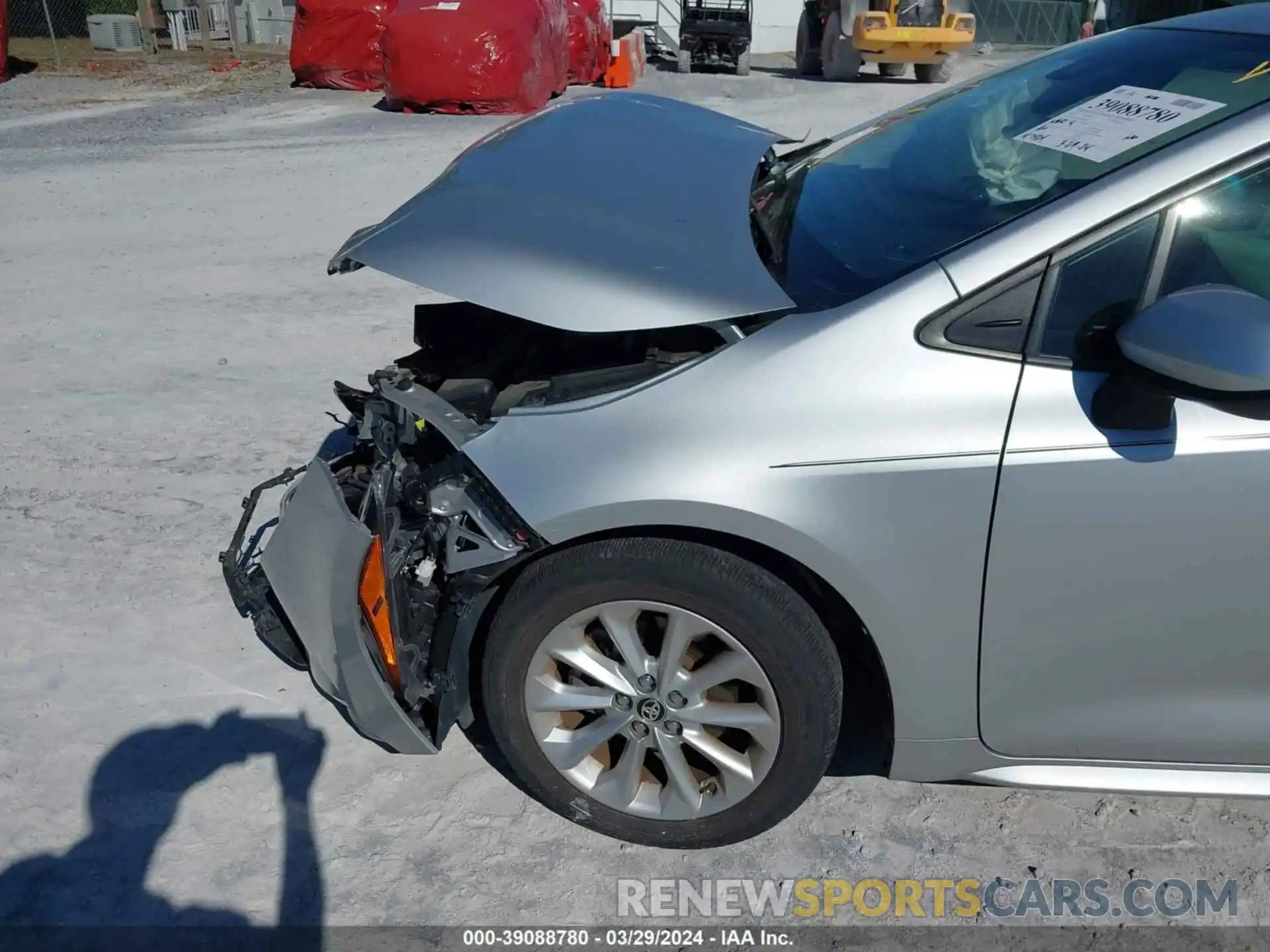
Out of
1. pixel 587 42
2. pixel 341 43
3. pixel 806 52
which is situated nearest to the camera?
pixel 341 43

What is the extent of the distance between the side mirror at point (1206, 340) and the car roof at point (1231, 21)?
102 centimetres

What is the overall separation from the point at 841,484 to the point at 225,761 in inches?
72.1

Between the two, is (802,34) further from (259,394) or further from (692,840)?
(692,840)

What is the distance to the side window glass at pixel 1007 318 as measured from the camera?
207 cm

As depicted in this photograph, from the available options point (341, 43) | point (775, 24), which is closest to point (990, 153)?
point (341, 43)

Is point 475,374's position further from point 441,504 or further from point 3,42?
point 3,42

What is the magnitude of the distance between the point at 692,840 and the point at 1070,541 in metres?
1.13

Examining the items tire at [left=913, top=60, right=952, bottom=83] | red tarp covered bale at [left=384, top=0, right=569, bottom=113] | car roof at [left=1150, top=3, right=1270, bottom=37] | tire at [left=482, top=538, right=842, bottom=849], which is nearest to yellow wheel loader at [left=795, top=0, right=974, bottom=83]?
tire at [left=913, top=60, right=952, bottom=83]

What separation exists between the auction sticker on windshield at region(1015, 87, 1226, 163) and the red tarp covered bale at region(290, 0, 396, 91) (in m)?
15.8

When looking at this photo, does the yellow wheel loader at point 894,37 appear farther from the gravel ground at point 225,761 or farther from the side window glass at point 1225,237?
the side window glass at point 1225,237

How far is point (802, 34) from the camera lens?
75.7 feet

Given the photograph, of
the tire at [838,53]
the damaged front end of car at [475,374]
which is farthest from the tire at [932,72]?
the damaged front end of car at [475,374]

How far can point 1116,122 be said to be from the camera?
2361 mm

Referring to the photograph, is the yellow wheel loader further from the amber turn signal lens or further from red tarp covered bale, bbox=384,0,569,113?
the amber turn signal lens
